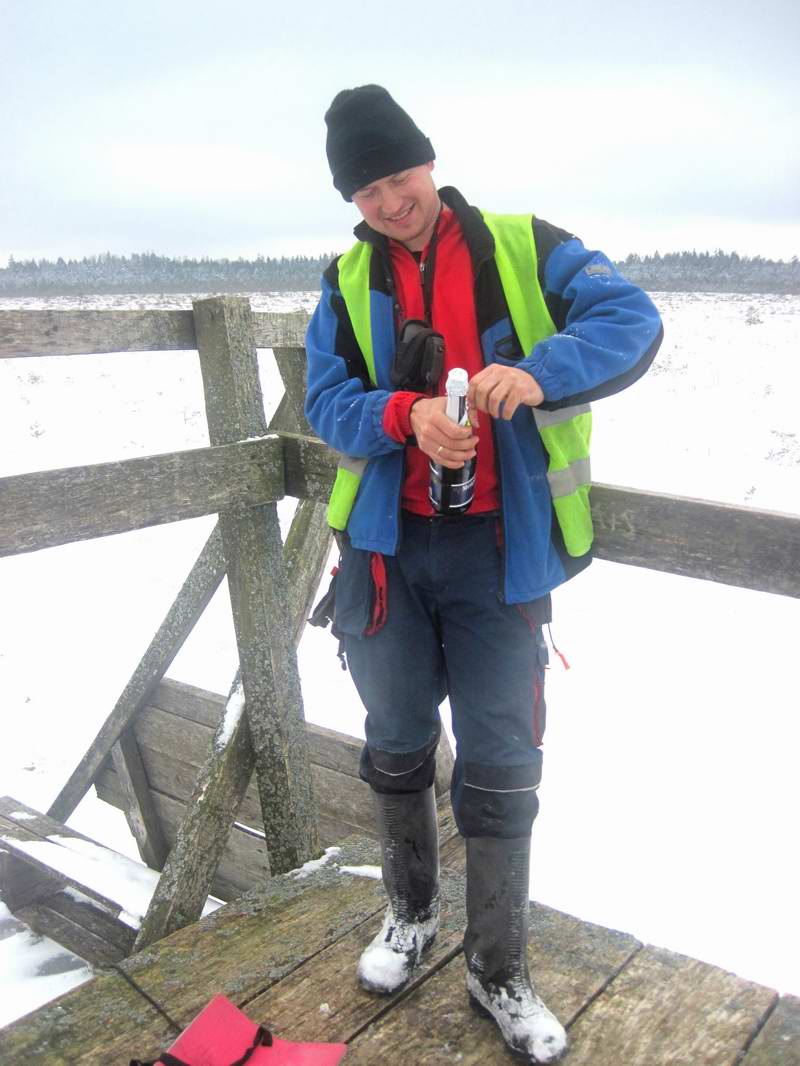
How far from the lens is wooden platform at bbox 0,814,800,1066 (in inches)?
72.8

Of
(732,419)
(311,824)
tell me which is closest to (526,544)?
(311,824)

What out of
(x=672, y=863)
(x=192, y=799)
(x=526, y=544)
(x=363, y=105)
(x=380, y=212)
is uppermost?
(x=363, y=105)

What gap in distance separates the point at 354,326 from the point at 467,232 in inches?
12.3

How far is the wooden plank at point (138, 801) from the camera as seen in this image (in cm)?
406

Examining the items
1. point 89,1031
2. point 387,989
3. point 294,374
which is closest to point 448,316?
point 294,374

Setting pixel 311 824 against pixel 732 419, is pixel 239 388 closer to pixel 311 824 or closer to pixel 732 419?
pixel 311 824

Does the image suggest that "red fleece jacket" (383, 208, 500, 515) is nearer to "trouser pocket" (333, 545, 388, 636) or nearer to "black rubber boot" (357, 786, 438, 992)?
"trouser pocket" (333, 545, 388, 636)

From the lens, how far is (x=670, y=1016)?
6.30 feet

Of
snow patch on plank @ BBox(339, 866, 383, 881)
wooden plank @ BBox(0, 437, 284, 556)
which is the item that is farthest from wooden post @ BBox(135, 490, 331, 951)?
wooden plank @ BBox(0, 437, 284, 556)

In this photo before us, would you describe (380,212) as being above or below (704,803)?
above

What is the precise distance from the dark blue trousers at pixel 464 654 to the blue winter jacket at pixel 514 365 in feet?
0.24

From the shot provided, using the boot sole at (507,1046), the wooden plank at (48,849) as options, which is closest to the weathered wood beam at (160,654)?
the wooden plank at (48,849)

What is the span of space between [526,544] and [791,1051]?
3.95ft

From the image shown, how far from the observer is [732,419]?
12.3m
